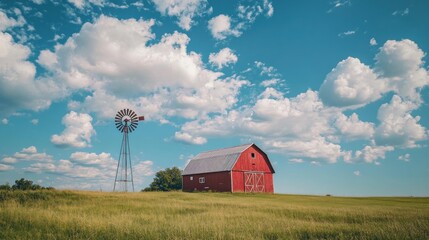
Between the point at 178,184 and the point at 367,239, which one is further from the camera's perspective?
the point at 178,184

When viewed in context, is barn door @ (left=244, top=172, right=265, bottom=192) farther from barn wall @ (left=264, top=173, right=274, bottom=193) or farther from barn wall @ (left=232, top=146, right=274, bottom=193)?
barn wall @ (left=264, top=173, right=274, bottom=193)

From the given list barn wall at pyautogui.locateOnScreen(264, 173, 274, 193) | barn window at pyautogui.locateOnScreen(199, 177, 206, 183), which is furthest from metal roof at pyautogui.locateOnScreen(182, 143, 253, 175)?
barn wall at pyautogui.locateOnScreen(264, 173, 274, 193)

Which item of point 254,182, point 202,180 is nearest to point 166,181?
point 202,180

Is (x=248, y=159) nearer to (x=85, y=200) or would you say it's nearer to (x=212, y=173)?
(x=212, y=173)

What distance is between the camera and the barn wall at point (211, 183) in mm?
46000

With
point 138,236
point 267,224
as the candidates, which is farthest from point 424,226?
point 138,236

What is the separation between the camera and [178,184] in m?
73.6

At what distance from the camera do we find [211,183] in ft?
159

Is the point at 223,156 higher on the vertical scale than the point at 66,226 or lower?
higher

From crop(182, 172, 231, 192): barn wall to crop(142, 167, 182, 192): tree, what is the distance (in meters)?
18.8

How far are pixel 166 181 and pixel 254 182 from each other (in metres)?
30.8

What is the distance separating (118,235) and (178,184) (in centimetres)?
6435

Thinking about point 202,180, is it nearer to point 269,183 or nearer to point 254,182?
point 254,182

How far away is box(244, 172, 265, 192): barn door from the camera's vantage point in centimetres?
4757
